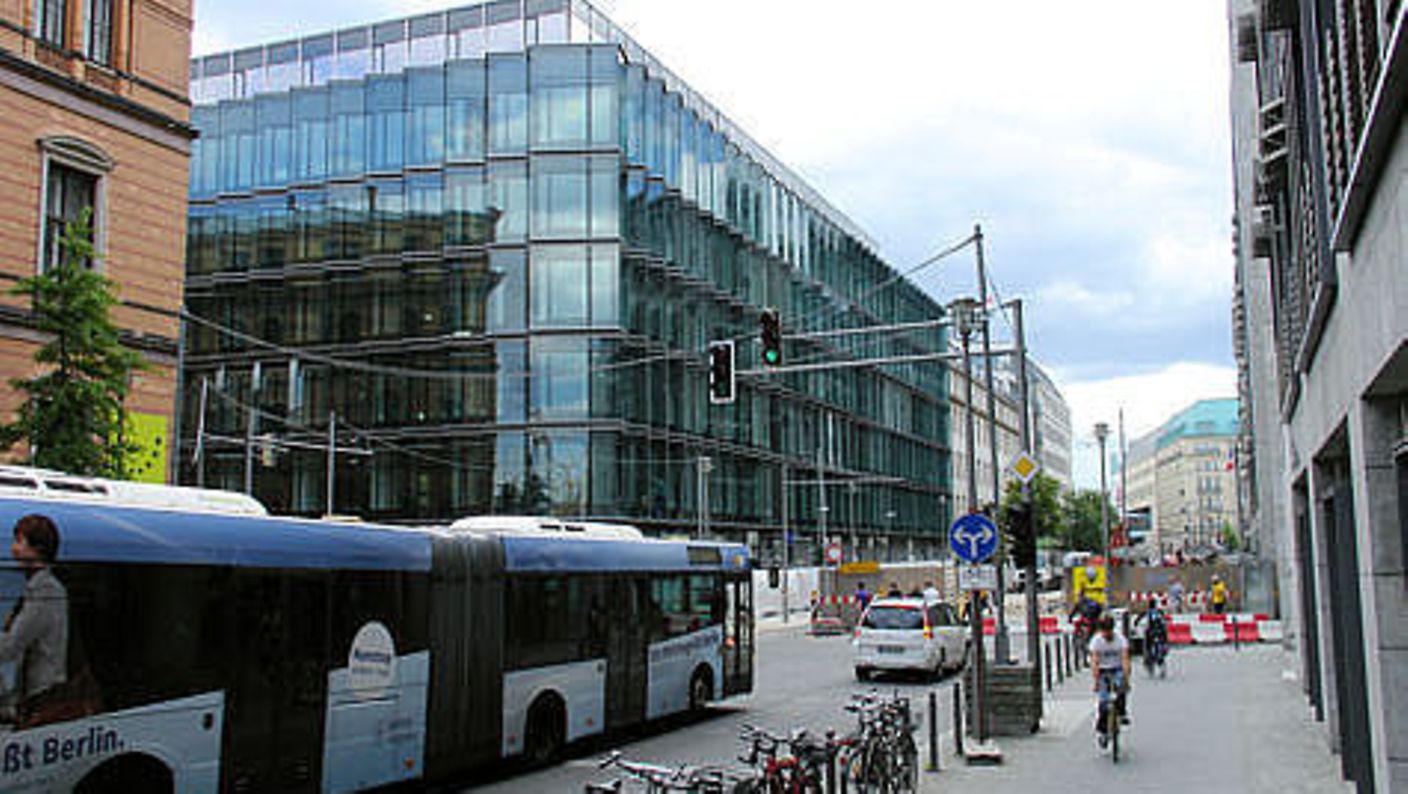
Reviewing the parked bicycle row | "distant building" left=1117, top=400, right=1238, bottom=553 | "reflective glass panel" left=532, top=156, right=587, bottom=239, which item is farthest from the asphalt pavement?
"distant building" left=1117, top=400, right=1238, bottom=553

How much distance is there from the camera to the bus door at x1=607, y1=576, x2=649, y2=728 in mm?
17031

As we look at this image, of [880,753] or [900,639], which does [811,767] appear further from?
[900,639]

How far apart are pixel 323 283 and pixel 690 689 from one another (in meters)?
40.4

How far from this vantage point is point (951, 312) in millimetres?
22953

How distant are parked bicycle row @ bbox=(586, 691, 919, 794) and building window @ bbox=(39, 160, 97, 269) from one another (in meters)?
16.7

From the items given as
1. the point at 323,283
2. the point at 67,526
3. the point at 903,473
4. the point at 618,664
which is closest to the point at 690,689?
the point at 618,664

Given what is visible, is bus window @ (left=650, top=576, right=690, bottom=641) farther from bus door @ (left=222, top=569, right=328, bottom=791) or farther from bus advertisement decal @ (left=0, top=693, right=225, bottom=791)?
bus advertisement decal @ (left=0, top=693, right=225, bottom=791)

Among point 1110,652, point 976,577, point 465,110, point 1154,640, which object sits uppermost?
point 465,110

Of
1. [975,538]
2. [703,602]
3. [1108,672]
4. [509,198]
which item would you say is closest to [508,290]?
[509,198]

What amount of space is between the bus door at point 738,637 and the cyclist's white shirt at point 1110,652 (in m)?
6.85

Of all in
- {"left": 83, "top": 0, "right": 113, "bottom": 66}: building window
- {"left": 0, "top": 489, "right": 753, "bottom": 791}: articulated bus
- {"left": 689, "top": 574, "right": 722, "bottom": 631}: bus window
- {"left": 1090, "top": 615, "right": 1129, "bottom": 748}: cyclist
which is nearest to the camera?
{"left": 0, "top": 489, "right": 753, "bottom": 791}: articulated bus

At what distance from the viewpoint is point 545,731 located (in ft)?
51.0

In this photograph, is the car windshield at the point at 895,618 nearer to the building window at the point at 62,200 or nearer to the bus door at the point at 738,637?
the bus door at the point at 738,637

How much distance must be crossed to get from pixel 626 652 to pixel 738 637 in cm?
400
